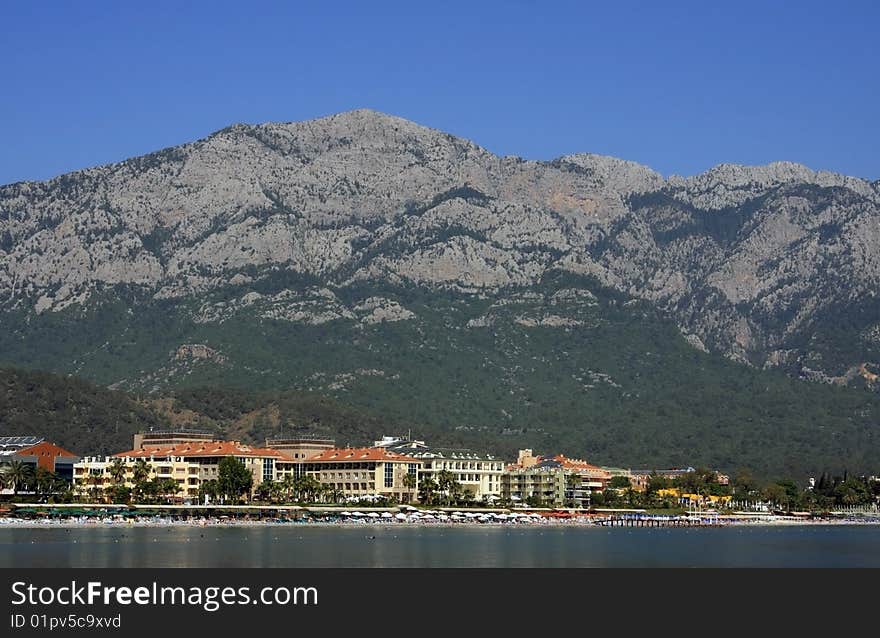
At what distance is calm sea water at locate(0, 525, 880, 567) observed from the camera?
4911 inches

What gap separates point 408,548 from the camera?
144750 millimetres

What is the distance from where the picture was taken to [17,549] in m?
135

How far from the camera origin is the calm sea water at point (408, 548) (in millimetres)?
124750
